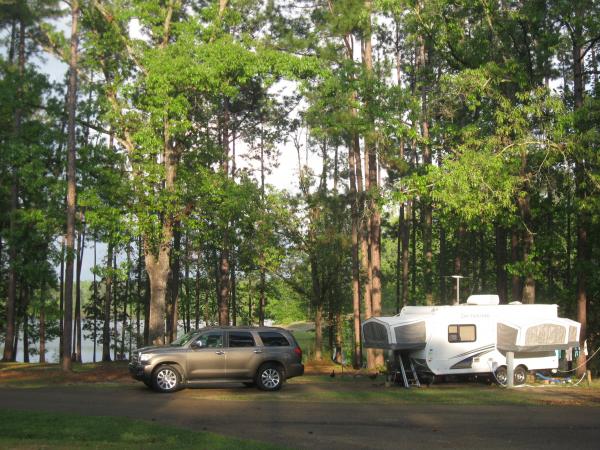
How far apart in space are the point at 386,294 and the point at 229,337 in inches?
1782

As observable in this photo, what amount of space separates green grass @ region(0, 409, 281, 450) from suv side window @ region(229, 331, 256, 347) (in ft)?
20.5

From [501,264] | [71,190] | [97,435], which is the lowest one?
[97,435]

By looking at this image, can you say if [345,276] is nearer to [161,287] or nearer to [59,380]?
[161,287]

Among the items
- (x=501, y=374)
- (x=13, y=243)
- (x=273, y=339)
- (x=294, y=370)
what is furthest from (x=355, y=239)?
(x=13, y=243)

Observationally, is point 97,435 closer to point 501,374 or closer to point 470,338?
point 470,338

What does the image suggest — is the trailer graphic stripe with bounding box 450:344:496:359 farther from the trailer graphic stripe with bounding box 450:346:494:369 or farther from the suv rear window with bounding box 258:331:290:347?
the suv rear window with bounding box 258:331:290:347

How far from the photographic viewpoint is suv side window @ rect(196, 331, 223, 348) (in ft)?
61.6

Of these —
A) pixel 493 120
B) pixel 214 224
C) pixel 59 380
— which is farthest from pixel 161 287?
pixel 493 120

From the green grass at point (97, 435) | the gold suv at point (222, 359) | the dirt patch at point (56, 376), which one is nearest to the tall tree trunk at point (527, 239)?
the gold suv at point (222, 359)

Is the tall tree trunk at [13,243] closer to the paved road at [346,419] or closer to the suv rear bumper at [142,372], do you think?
the suv rear bumper at [142,372]

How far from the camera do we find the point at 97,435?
1122cm

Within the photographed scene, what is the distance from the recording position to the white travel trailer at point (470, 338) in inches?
824

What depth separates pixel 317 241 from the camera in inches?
1423

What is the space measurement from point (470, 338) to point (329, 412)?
7914 mm
